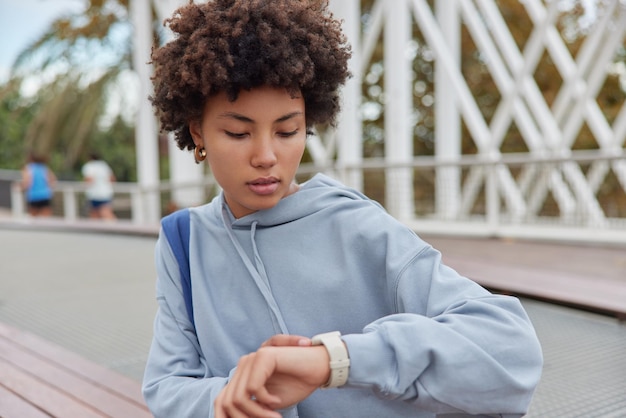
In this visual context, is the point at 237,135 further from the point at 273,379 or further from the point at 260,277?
the point at 273,379

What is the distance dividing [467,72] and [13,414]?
1470 cm

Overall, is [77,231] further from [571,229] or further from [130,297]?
[571,229]

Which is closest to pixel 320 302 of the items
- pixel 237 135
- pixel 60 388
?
pixel 237 135

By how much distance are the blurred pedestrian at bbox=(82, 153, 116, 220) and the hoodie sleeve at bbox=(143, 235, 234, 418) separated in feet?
34.6

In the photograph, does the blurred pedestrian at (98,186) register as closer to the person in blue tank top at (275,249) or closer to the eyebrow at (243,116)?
the person in blue tank top at (275,249)

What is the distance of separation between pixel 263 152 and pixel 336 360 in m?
0.42

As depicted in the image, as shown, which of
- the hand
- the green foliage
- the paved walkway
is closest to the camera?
the hand

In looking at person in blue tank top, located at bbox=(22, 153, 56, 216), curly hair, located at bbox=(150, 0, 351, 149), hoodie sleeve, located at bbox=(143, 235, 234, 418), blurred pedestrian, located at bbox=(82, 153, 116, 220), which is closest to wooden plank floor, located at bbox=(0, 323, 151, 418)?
hoodie sleeve, located at bbox=(143, 235, 234, 418)

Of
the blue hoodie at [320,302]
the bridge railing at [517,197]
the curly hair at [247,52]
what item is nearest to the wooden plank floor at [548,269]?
the bridge railing at [517,197]

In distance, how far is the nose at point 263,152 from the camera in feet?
4.07

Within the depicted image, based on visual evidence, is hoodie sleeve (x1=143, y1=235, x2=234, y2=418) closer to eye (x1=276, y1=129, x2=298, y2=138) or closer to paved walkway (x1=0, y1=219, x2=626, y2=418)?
eye (x1=276, y1=129, x2=298, y2=138)

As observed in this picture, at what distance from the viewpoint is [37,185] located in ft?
41.4

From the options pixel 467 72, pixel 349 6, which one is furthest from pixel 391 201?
pixel 467 72

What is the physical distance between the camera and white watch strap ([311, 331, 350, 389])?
3.32 ft
